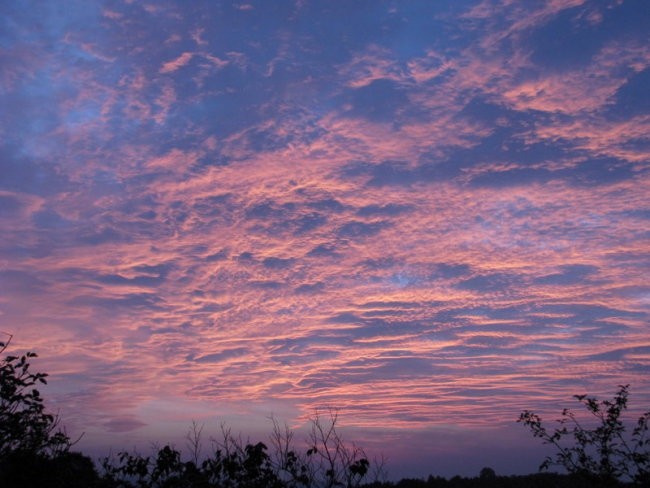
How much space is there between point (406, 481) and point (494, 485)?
341 inches

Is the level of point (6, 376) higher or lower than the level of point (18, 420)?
higher

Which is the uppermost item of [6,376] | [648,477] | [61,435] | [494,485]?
[6,376]

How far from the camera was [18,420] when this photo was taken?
1129cm

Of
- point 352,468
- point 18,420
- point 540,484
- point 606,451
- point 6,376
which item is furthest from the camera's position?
point 540,484

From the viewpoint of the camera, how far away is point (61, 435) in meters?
13.2

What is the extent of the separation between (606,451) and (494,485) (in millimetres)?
41306

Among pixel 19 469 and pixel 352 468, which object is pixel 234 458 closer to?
pixel 352 468

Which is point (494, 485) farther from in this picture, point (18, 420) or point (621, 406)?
point (18, 420)

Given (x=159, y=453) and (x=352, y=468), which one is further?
(x=159, y=453)

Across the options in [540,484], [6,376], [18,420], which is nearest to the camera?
[6,376]

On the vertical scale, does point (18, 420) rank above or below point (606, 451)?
above

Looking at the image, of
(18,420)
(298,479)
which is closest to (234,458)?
(298,479)

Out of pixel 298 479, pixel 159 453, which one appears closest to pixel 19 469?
pixel 159 453

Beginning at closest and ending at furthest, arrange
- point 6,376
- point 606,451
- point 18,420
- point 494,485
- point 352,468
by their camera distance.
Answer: point 6,376 → point 18,420 → point 352,468 → point 606,451 → point 494,485
